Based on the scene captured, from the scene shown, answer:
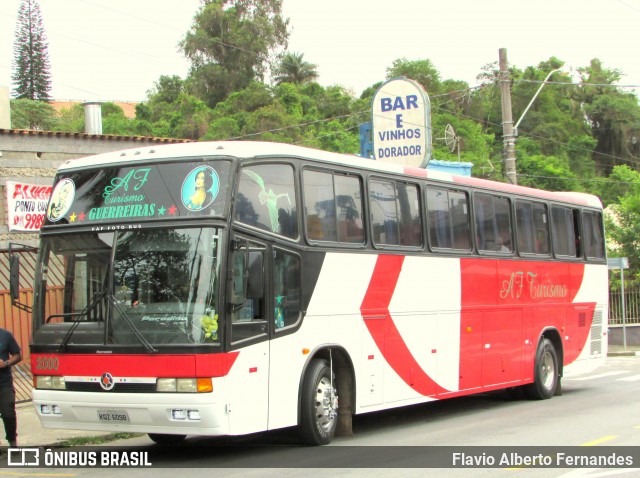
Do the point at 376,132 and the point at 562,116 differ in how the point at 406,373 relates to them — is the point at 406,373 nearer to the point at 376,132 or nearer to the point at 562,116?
the point at 376,132

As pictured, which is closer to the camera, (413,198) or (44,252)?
(44,252)

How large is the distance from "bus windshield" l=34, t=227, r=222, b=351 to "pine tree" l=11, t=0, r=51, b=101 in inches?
3186

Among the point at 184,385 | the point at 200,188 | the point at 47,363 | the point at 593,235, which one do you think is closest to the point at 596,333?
the point at 593,235

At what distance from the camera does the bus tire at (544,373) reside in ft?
53.2

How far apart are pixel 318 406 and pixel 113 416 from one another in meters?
2.51

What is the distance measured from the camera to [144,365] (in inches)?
372

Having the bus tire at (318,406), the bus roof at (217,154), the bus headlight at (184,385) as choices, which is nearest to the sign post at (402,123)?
the bus roof at (217,154)

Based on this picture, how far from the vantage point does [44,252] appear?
34.4ft

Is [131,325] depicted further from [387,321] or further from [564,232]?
[564,232]

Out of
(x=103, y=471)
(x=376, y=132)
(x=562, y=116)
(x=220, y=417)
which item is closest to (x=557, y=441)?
(x=220, y=417)

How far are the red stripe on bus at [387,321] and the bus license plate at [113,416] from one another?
3564 millimetres

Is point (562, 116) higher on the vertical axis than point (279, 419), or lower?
higher

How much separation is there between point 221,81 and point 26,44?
21887 mm

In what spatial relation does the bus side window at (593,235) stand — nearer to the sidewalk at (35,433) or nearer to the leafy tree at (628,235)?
the sidewalk at (35,433)
